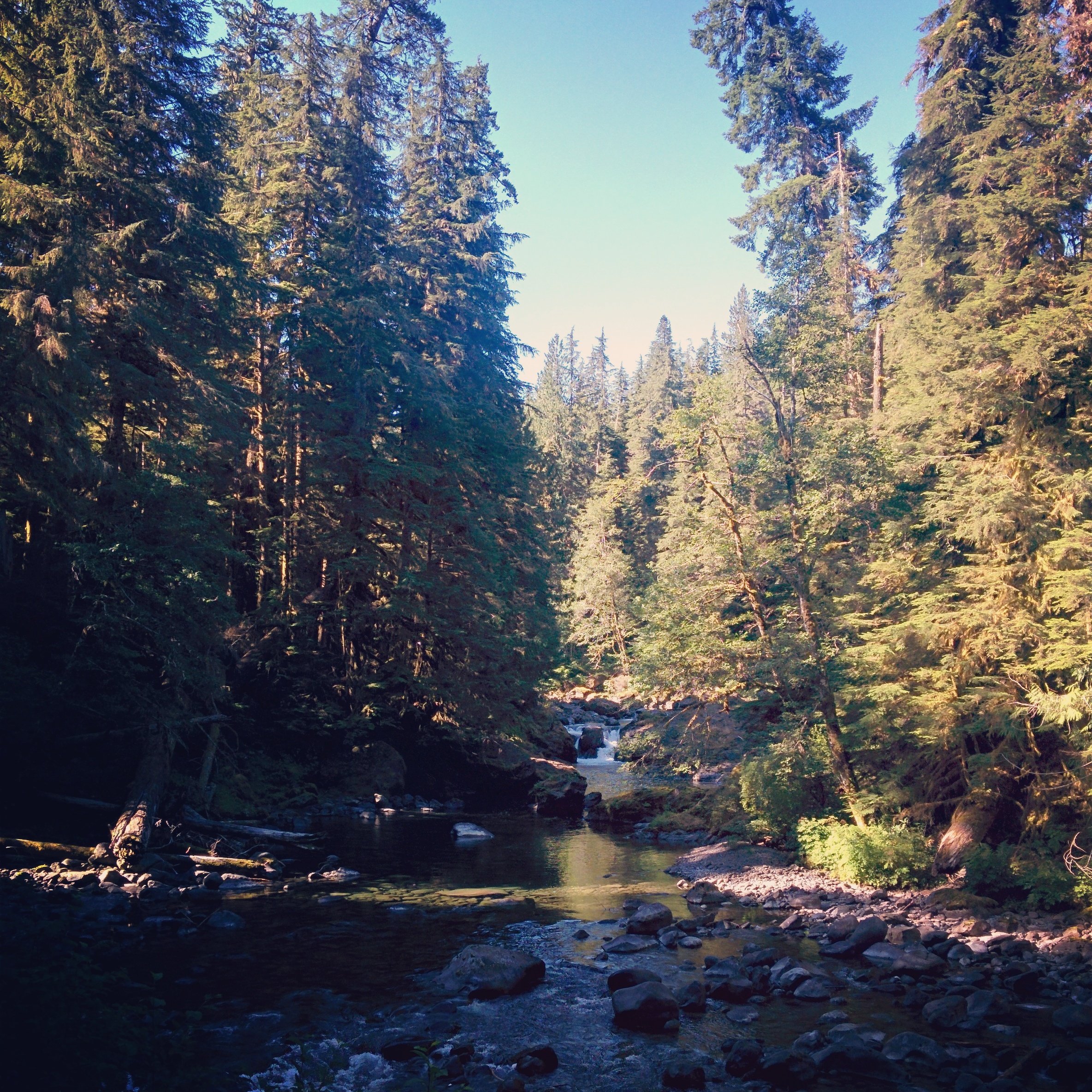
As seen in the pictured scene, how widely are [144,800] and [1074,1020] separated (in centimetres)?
1498

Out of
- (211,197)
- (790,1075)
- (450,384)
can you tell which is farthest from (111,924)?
(450,384)

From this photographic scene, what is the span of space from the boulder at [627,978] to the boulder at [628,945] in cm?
145

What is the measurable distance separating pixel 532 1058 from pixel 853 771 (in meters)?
10.9

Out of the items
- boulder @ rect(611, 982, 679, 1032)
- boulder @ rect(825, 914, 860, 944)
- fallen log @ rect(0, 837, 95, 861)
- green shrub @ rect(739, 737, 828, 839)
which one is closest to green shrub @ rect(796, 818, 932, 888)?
green shrub @ rect(739, 737, 828, 839)

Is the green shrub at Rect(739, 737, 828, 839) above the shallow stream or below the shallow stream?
above

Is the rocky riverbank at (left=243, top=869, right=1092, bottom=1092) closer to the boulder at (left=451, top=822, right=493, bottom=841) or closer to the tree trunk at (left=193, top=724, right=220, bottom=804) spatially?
the boulder at (left=451, top=822, right=493, bottom=841)

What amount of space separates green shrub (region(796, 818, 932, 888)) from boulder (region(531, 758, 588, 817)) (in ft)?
30.9

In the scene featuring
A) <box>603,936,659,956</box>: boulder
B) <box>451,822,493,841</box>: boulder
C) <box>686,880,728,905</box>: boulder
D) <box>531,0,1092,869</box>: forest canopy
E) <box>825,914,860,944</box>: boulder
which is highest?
<box>531,0,1092,869</box>: forest canopy

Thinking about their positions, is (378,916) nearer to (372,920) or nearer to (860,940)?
(372,920)

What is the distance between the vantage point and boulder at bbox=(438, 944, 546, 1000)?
9500 mm

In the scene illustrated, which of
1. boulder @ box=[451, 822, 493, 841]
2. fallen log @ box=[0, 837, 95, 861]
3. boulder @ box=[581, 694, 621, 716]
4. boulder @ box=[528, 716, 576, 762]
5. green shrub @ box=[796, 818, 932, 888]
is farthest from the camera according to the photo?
boulder @ box=[581, 694, 621, 716]

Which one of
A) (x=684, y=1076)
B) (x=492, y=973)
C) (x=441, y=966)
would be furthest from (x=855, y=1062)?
(x=441, y=966)

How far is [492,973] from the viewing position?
9695mm

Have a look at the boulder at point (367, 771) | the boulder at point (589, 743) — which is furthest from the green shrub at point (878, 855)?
the boulder at point (589, 743)
